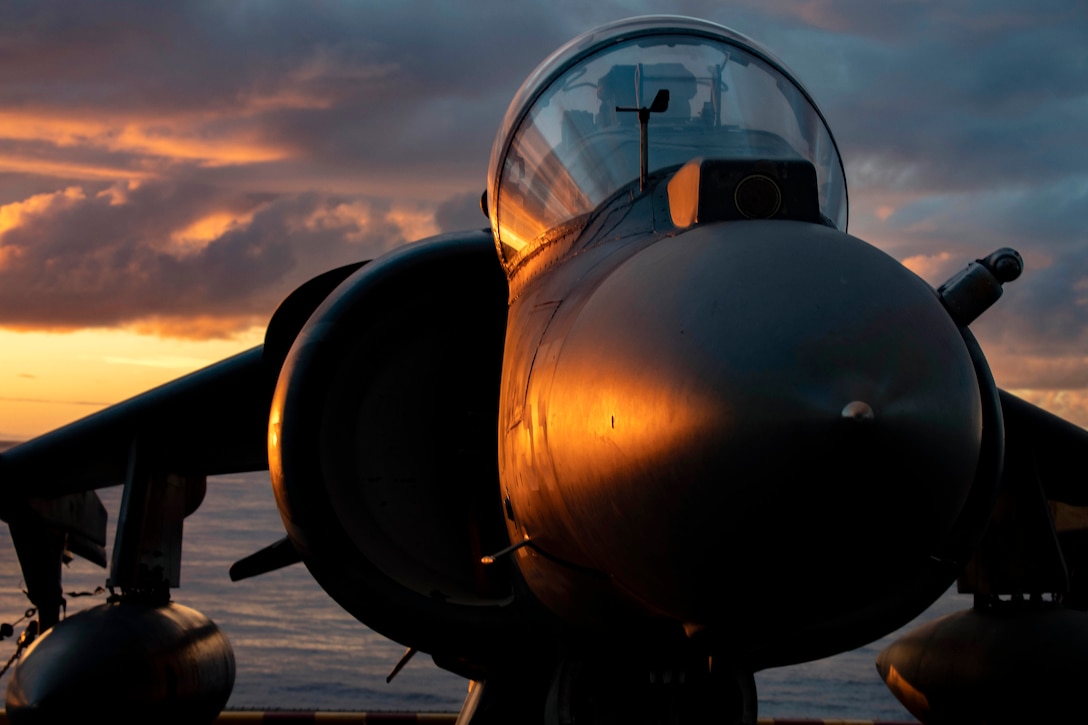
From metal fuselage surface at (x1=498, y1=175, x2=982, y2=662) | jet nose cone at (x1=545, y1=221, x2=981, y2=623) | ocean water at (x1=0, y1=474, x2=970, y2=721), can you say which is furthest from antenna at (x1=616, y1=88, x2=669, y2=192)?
ocean water at (x1=0, y1=474, x2=970, y2=721)

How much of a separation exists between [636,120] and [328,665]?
40.4 ft

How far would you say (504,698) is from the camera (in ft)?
18.0

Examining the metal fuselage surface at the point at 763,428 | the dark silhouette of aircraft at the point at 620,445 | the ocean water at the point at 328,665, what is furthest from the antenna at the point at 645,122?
the ocean water at the point at 328,665

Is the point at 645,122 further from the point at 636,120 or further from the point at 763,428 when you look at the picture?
the point at 763,428

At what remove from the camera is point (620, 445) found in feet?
9.05

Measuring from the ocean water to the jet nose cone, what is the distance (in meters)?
10.5

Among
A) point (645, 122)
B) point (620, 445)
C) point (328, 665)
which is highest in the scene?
point (645, 122)

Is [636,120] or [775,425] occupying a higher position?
[636,120]

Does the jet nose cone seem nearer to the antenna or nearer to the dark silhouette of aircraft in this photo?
the dark silhouette of aircraft

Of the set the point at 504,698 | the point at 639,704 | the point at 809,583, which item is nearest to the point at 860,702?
the point at 504,698

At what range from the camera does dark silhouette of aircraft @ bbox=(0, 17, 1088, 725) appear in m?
2.58

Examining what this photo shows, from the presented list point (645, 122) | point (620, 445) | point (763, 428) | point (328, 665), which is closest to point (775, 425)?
point (763, 428)

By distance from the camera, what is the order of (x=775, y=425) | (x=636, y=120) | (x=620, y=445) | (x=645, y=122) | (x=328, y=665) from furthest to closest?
(x=328, y=665) < (x=636, y=120) < (x=645, y=122) < (x=620, y=445) < (x=775, y=425)

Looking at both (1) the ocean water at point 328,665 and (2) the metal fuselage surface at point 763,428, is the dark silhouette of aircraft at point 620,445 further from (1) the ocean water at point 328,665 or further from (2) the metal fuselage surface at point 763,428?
(1) the ocean water at point 328,665
